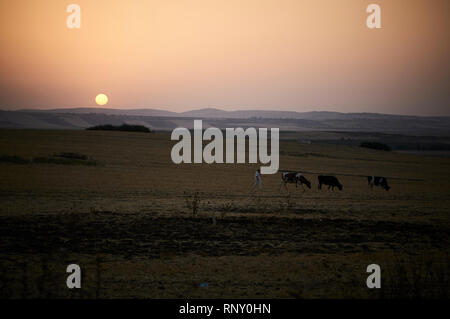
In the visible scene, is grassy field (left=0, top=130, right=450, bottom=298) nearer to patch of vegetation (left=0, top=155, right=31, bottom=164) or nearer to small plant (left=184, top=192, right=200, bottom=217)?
small plant (left=184, top=192, right=200, bottom=217)

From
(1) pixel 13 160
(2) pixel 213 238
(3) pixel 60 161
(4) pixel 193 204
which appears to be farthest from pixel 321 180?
(1) pixel 13 160

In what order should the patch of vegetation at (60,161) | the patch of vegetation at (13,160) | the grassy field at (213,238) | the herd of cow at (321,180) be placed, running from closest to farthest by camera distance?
1. the grassy field at (213,238)
2. the herd of cow at (321,180)
3. the patch of vegetation at (13,160)
4. the patch of vegetation at (60,161)

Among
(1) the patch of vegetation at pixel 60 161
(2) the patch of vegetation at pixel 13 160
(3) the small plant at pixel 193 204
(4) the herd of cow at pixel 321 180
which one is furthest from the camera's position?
(1) the patch of vegetation at pixel 60 161

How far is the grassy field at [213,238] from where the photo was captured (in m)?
8.79

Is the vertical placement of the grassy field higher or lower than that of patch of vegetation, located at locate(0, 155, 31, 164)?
lower

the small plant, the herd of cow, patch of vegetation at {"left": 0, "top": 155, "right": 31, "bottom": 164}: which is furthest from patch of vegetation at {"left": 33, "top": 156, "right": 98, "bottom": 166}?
the herd of cow

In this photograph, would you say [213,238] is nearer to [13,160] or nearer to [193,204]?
[193,204]

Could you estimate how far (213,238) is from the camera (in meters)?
13.0

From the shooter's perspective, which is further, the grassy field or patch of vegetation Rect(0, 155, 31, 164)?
patch of vegetation Rect(0, 155, 31, 164)

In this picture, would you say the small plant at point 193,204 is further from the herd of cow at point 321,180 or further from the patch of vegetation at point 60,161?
the patch of vegetation at point 60,161

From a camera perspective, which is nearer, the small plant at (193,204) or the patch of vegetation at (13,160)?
the small plant at (193,204)

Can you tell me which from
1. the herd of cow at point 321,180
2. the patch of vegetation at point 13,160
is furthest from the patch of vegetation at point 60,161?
the herd of cow at point 321,180

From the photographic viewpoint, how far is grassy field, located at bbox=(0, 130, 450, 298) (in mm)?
8789
